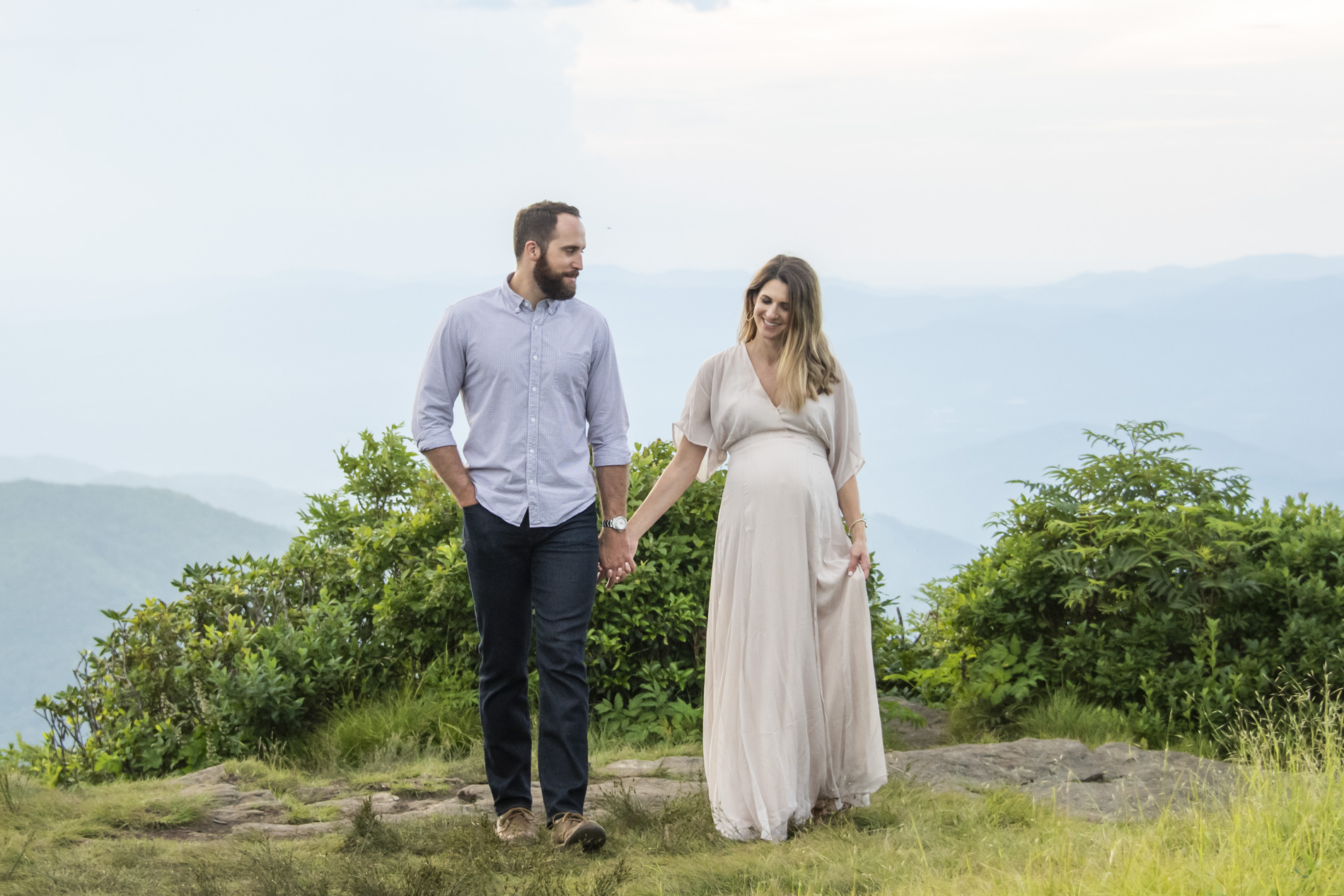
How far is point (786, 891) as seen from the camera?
11.3 ft

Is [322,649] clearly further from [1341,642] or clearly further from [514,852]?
[1341,642]

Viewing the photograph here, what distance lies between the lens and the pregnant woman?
4.20 metres

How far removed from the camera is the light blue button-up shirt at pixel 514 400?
13.6 feet

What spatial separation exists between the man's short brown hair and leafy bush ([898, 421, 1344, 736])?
3.34 metres

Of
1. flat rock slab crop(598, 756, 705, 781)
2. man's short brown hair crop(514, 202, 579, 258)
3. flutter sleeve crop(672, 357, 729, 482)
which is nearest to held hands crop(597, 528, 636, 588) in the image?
flutter sleeve crop(672, 357, 729, 482)

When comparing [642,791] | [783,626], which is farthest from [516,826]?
[783,626]

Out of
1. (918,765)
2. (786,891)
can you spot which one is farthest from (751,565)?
(918,765)

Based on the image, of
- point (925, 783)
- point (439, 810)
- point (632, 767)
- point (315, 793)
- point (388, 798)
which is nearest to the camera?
point (439, 810)

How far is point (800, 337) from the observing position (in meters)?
4.29

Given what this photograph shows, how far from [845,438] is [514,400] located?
1273 millimetres

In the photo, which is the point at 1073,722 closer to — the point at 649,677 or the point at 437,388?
the point at 649,677

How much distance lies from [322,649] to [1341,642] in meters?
5.36

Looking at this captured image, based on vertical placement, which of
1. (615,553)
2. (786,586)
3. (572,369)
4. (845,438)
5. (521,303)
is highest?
(521,303)

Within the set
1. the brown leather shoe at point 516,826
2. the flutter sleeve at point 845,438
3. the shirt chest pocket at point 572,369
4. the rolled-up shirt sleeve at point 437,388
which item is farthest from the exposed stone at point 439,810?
the flutter sleeve at point 845,438
